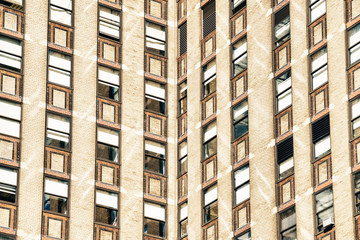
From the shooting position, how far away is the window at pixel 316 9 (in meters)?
50.5

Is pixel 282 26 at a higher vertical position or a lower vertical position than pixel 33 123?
higher

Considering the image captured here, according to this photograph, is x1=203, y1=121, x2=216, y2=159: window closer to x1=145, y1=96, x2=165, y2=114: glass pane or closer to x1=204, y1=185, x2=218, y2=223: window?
x1=204, y1=185, x2=218, y2=223: window

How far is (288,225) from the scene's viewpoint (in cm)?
4859

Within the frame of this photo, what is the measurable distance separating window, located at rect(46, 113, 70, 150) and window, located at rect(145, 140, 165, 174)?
421 centimetres

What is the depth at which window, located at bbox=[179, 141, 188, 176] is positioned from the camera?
56.4m

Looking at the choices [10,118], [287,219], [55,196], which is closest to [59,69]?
[10,118]

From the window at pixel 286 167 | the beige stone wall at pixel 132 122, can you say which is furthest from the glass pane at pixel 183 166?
the window at pixel 286 167

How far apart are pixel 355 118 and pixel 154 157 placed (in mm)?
12945

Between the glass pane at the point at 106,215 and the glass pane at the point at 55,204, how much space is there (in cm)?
164

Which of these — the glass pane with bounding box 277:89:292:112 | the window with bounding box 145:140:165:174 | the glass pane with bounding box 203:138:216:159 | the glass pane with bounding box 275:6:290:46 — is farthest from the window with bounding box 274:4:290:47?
the window with bounding box 145:140:165:174

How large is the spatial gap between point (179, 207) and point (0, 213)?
9154mm

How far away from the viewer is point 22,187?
51.9m

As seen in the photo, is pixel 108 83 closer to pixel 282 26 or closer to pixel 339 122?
pixel 282 26

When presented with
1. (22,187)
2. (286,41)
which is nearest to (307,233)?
(286,41)
